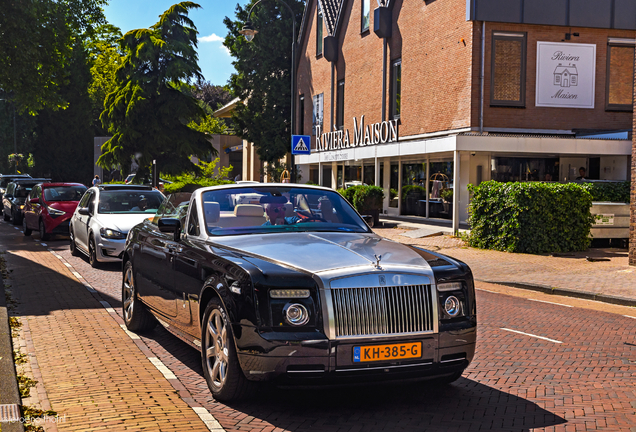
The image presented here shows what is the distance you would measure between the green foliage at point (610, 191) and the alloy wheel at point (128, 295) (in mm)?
12995

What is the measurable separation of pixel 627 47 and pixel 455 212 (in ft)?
27.1

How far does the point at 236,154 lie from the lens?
2475 inches

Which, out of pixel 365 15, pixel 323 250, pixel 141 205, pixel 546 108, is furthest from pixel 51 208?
pixel 365 15

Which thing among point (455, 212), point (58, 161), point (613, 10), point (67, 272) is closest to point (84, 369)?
point (67, 272)

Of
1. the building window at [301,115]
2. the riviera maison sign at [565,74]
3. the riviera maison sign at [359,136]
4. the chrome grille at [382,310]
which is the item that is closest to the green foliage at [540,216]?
the riviera maison sign at [565,74]

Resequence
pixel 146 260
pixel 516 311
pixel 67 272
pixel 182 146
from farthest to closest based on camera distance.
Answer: pixel 182 146
pixel 67 272
pixel 516 311
pixel 146 260

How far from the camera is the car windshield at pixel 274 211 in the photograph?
6020 millimetres

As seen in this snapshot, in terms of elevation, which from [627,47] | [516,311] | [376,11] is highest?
[376,11]

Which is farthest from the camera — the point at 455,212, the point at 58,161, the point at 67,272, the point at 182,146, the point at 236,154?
the point at 236,154

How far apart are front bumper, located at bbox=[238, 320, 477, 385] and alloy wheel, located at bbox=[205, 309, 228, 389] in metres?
0.32

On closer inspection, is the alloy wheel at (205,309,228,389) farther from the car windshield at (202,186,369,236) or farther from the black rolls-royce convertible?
the car windshield at (202,186,369,236)

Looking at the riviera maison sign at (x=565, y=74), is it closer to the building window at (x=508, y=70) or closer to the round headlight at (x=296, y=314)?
the building window at (x=508, y=70)

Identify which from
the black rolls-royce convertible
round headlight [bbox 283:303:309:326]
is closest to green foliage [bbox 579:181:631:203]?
the black rolls-royce convertible

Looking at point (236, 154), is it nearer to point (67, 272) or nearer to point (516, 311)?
point (67, 272)
